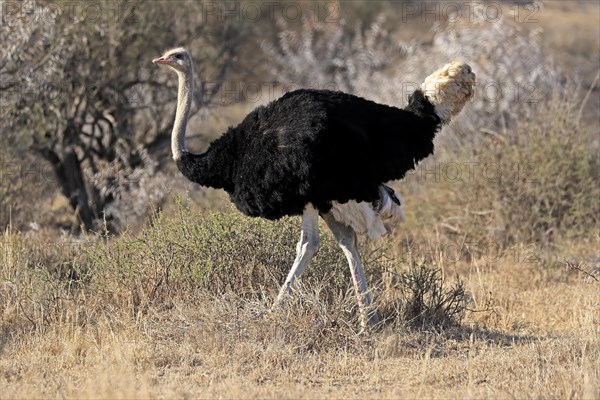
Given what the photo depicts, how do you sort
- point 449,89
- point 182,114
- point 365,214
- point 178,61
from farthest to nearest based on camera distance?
point 178,61
point 182,114
point 449,89
point 365,214

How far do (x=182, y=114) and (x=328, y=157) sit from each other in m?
1.16

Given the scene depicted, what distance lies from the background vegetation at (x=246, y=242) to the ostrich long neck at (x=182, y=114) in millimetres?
550

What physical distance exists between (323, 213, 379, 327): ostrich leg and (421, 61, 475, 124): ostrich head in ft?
3.06

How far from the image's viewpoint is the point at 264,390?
530 cm

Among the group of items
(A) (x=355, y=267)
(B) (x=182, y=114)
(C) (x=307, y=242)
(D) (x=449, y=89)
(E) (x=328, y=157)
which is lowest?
(A) (x=355, y=267)

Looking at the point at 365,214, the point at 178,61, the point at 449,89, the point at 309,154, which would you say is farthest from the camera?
the point at 178,61

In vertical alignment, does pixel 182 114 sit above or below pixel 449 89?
below

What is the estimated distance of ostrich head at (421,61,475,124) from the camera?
6754 mm

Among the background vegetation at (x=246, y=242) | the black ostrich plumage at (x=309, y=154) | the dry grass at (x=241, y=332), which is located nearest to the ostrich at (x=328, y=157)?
the black ostrich plumage at (x=309, y=154)

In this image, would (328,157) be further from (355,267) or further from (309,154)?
(355,267)

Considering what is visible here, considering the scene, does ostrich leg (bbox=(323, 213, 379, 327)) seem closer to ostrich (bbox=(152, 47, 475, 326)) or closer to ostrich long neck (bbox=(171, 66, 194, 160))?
ostrich (bbox=(152, 47, 475, 326))

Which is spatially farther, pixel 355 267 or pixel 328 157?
pixel 355 267

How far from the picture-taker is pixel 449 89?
675cm

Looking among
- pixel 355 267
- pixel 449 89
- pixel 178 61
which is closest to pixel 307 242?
pixel 355 267
